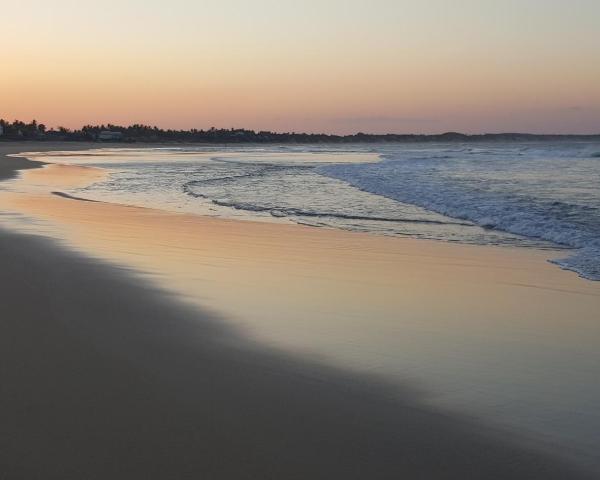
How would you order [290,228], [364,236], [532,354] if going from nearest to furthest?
[532,354] → [364,236] → [290,228]

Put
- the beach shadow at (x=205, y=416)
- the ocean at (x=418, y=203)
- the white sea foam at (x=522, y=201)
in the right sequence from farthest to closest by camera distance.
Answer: the ocean at (x=418, y=203)
the white sea foam at (x=522, y=201)
the beach shadow at (x=205, y=416)

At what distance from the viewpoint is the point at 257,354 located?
187 inches

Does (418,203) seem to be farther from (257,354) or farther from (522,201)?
(257,354)

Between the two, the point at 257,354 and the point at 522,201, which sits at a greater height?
the point at 257,354

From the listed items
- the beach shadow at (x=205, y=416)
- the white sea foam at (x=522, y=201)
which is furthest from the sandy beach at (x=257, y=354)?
the white sea foam at (x=522, y=201)

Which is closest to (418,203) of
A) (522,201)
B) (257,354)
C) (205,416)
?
(522,201)

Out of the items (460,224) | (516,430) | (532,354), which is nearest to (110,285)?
(532,354)

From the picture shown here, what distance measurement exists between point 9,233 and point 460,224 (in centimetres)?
738

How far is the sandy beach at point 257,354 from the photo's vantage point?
3.17 meters

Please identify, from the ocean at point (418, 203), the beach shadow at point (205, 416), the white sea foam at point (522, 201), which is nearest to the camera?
the beach shadow at point (205, 416)

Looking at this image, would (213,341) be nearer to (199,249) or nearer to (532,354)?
(532,354)

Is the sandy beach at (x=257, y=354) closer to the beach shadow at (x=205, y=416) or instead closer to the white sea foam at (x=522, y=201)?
the beach shadow at (x=205, y=416)

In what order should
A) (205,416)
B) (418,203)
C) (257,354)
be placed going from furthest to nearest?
(418,203)
(257,354)
(205,416)

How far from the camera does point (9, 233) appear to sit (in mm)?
10180
